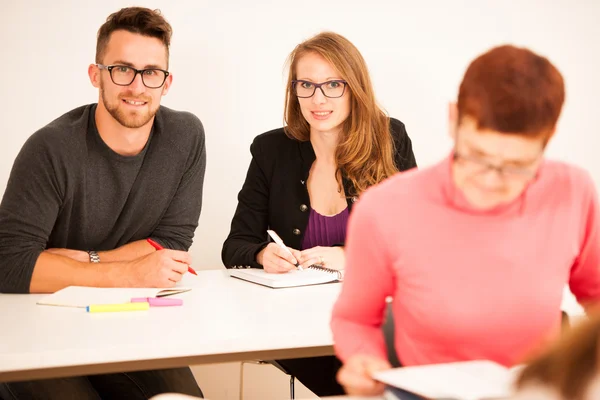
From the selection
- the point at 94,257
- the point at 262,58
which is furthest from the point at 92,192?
the point at 262,58

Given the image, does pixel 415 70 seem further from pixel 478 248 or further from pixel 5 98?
pixel 478 248

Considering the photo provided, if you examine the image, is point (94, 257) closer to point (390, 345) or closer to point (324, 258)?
point (324, 258)

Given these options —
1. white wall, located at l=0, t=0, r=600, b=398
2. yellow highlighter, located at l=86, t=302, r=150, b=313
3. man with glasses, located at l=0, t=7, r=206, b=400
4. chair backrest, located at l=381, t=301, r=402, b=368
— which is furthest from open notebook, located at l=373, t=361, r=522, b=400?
white wall, located at l=0, t=0, r=600, b=398

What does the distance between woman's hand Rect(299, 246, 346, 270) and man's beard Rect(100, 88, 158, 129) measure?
0.70m

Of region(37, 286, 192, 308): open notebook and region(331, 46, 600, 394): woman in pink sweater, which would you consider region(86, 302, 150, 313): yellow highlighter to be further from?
region(331, 46, 600, 394): woman in pink sweater

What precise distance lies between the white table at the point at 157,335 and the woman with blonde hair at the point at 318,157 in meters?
0.63

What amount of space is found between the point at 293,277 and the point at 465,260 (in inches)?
42.2

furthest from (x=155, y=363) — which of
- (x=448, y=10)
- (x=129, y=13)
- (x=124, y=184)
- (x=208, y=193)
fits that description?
(x=448, y=10)

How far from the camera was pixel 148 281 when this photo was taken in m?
2.04

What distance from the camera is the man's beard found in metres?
2.31

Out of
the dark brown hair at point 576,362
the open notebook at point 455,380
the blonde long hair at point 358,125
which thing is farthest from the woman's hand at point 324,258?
the dark brown hair at point 576,362

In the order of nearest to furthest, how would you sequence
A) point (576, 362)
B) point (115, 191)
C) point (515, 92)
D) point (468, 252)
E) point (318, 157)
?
point (576, 362), point (515, 92), point (468, 252), point (115, 191), point (318, 157)

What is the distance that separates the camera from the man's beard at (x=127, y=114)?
2312mm

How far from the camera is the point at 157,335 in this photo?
1584 mm
